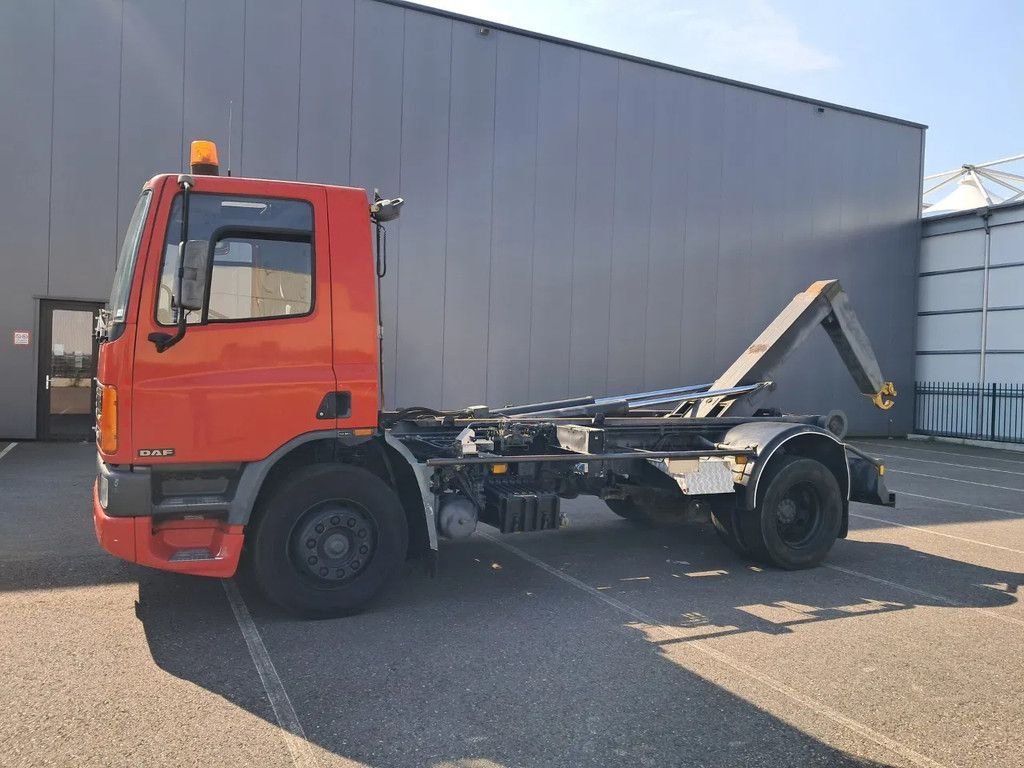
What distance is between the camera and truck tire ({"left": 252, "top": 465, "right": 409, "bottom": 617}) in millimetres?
5133

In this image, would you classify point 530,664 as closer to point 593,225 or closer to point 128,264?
point 128,264

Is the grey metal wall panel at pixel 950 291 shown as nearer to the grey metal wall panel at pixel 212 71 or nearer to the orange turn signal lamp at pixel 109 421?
the grey metal wall panel at pixel 212 71

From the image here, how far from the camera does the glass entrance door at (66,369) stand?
14.1 metres

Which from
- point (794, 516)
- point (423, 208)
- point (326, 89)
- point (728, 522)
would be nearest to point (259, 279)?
point (728, 522)

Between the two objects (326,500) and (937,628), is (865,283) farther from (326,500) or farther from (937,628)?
(326,500)

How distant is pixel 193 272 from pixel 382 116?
470 inches

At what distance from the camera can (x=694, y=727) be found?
3.87 meters

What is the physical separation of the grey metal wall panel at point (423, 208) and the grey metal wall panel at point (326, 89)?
1.16m

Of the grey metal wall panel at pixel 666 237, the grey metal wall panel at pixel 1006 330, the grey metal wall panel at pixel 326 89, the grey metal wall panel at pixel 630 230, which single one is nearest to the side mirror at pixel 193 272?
the grey metal wall panel at pixel 326 89

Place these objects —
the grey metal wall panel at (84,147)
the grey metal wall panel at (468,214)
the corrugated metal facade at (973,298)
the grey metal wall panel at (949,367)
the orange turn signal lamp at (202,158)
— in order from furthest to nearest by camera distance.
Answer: the grey metal wall panel at (949,367)
the corrugated metal facade at (973,298)
the grey metal wall panel at (468,214)
the grey metal wall panel at (84,147)
the orange turn signal lamp at (202,158)

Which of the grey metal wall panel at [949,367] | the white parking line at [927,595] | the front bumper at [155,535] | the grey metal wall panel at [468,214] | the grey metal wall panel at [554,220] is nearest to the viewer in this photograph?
the front bumper at [155,535]

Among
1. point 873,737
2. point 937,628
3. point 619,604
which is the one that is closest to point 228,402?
point 619,604

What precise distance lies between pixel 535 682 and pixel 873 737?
172 cm

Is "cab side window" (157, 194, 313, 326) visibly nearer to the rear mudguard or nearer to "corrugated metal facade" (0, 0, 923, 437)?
the rear mudguard
